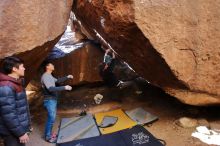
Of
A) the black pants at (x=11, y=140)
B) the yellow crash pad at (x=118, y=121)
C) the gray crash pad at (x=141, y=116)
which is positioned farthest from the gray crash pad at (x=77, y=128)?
the black pants at (x=11, y=140)

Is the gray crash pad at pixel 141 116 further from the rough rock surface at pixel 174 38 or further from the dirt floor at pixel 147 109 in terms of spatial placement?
the rough rock surface at pixel 174 38

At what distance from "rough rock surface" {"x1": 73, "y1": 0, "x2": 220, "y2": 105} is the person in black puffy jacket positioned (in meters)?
1.78

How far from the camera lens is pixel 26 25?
4.25 metres

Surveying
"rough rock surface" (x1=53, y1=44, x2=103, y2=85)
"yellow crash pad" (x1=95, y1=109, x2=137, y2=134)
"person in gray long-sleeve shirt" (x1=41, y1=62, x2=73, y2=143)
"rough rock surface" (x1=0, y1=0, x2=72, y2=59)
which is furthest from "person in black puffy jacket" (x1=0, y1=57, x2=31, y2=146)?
"rough rock surface" (x1=53, y1=44, x2=103, y2=85)

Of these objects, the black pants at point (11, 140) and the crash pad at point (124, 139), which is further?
the crash pad at point (124, 139)

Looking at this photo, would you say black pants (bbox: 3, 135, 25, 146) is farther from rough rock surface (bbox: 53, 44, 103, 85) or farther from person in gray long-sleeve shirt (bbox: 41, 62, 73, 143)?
rough rock surface (bbox: 53, 44, 103, 85)

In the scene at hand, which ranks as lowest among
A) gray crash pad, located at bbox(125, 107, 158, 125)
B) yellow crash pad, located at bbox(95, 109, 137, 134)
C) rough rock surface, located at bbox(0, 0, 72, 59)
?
yellow crash pad, located at bbox(95, 109, 137, 134)

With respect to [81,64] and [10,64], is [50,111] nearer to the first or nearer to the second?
[10,64]

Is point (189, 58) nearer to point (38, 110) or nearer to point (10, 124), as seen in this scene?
point (10, 124)

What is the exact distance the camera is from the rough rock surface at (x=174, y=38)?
420cm

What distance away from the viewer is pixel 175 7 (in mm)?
4242

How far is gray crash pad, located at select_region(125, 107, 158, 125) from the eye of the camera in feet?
17.4

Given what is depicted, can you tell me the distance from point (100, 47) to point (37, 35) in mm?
3107

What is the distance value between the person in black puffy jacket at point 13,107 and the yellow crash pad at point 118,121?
1.89 metres
